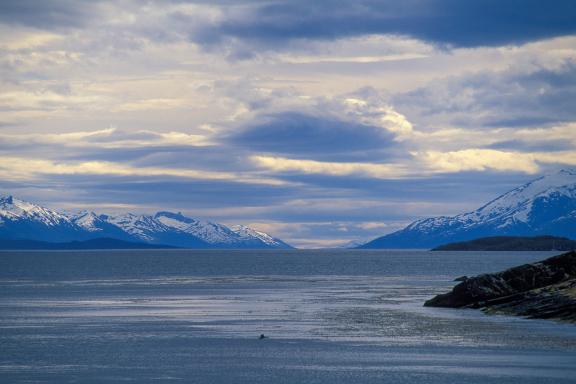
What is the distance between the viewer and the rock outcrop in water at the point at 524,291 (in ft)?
272

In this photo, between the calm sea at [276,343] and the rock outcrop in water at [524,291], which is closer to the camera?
the calm sea at [276,343]

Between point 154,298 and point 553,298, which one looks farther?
point 154,298

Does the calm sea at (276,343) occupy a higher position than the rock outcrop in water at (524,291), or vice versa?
the rock outcrop in water at (524,291)

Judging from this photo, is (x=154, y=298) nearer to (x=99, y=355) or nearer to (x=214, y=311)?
(x=214, y=311)

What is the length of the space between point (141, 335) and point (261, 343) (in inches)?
425

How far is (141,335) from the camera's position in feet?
234

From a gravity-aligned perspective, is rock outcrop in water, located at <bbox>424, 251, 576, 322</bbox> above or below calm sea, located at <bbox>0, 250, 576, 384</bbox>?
above

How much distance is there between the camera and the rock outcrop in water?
83.0m

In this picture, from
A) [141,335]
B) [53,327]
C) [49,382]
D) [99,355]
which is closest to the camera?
[49,382]

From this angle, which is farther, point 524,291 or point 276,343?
point 524,291

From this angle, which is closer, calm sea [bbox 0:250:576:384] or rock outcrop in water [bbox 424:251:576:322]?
calm sea [bbox 0:250:576:384]

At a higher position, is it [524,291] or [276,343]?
[524,291]

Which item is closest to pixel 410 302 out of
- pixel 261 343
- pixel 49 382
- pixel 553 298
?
pixel 553 298

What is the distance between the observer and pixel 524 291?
299 feet
